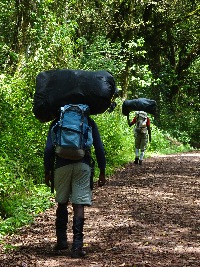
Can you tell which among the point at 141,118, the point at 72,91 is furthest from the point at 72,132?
the point at 141,118

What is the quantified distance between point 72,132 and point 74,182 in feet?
1.94

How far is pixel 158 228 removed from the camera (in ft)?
22.2

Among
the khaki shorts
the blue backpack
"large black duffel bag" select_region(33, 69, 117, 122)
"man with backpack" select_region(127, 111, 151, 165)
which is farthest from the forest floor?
"man with backpack" select_region(127, 111, 151, 165)

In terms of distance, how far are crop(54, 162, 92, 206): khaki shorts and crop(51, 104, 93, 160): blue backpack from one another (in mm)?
161

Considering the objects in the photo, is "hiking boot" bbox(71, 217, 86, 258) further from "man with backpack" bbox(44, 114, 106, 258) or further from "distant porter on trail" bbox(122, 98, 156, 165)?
"distant porter on trail" bbox(122, 98, 156, 165)

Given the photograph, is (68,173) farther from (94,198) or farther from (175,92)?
(175,92)

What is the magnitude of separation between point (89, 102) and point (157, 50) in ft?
86.8

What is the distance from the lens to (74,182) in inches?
207

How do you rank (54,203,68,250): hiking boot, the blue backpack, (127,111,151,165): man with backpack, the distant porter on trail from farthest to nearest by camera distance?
(127,111,151,165): man with backpack < the distant porter on trail < (54,203,68,250): hiking boot < the blue backpack

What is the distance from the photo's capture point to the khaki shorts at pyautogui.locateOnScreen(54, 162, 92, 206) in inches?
206

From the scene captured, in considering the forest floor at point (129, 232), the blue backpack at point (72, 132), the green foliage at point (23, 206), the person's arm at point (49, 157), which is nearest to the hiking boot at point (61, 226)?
the forest floor at point (129, 232)

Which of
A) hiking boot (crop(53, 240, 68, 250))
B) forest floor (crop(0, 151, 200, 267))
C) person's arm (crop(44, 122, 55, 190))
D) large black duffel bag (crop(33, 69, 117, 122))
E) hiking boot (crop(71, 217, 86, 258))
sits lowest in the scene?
forest floor (crop(0, 151, 200, 267))

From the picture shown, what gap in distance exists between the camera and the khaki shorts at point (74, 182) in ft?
17.2

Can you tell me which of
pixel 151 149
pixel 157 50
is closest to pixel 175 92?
pixel 157 50
